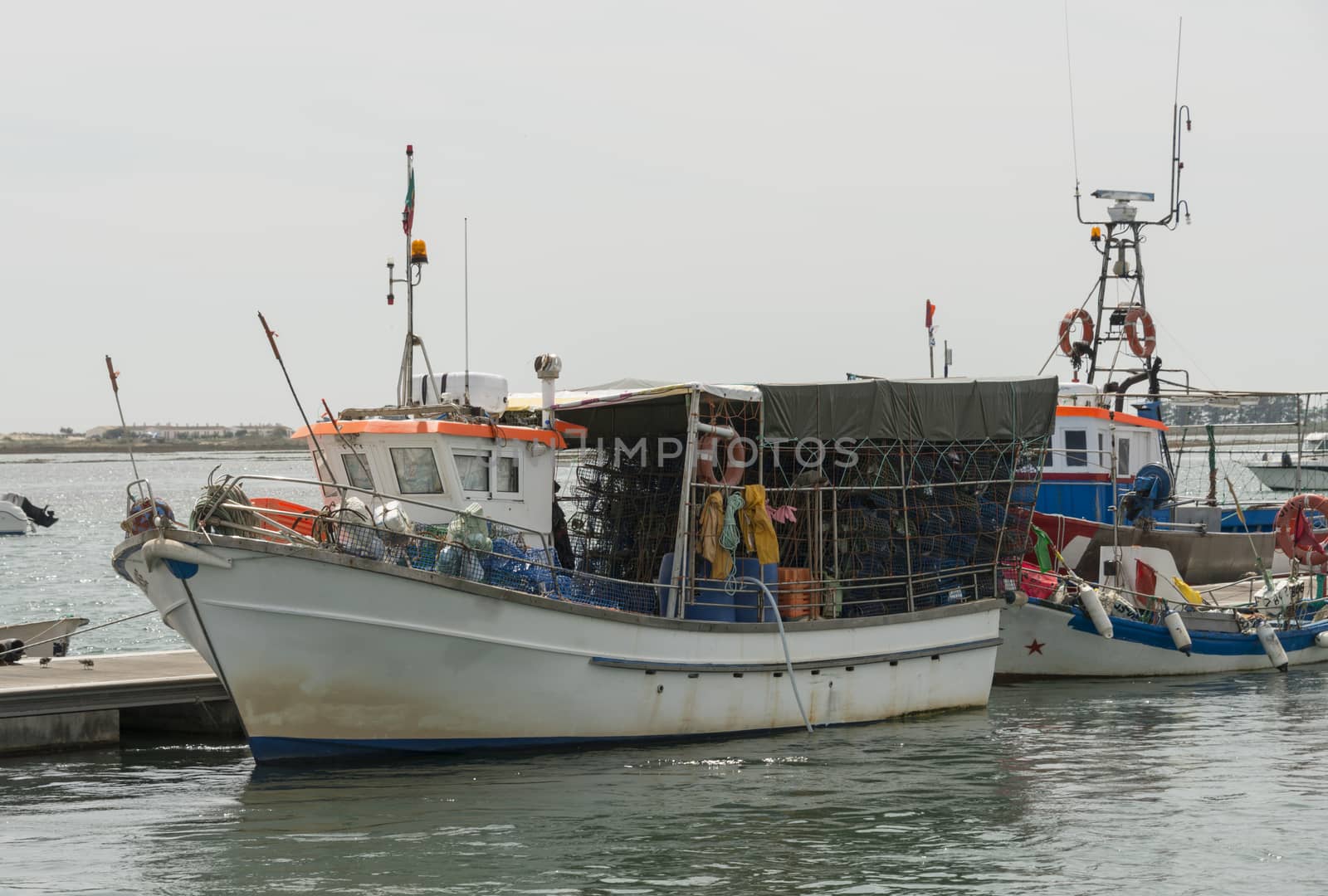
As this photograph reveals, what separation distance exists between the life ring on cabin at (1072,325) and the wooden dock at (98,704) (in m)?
18.9

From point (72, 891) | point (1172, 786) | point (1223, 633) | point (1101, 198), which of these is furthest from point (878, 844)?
point (1101, 198)

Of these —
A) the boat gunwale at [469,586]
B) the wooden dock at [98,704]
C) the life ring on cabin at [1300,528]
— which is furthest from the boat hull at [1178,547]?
the wooden dock at [98,704]

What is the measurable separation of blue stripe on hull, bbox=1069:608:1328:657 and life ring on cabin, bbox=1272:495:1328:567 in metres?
1.14

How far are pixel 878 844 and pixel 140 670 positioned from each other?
974 centimetres

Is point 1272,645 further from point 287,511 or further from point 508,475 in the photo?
point 287,511

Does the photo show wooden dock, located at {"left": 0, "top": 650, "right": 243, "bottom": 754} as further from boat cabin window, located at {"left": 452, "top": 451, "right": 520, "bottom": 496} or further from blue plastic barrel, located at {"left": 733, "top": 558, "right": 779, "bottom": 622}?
blue plastic barrel, located at {"left": 733, "top": 558, "right": 779, "bottom": 622}

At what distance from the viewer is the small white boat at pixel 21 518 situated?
71625 mm

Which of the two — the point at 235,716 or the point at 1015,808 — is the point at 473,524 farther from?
the point at 1015,808

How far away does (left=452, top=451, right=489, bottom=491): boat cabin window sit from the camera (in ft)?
54.1

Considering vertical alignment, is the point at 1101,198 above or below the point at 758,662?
above

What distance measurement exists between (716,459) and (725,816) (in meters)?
4.37

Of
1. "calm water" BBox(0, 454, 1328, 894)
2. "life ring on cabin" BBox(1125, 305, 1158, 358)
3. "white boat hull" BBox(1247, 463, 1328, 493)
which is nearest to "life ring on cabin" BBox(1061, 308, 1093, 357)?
"life ring on cabin" BBox(1125, 305, 1158, 358)

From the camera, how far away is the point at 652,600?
1608cm

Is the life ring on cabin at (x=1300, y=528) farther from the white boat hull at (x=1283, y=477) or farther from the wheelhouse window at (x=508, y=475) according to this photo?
→ the white boat hull at (x=1283, y=477)
